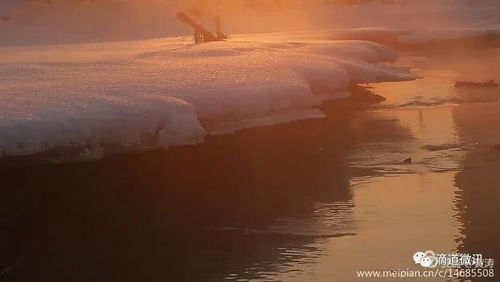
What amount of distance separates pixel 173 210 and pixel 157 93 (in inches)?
87.9

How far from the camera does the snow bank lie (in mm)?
8642

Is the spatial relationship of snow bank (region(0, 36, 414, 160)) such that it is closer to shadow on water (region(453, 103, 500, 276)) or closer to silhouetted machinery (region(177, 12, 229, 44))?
shadow on water (region(453, 103, 500, 276))

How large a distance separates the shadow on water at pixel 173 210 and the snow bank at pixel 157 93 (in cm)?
36

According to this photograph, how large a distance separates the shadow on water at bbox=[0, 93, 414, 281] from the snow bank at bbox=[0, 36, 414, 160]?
36 cm

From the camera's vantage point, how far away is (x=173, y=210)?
28.0ft

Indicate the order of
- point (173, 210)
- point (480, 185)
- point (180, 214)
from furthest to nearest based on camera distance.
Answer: point (480, 185) → point (173, 210) → point (180, 214)

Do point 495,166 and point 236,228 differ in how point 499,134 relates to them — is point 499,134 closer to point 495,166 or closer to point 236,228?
point 495,166

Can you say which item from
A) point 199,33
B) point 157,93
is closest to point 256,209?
point 157,93

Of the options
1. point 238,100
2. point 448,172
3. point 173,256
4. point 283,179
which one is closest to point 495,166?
point 448,172

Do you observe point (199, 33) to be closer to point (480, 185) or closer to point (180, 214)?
point (480, 185)

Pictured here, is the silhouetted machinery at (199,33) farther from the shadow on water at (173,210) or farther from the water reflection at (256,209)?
the shadow on water at (173,210)

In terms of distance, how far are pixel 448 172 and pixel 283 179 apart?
1645 mm

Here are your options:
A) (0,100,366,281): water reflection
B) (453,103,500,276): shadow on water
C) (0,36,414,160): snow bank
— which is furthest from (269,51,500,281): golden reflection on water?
(0,36,414,160): snow bank

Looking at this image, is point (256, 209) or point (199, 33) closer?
point (256, 209)
